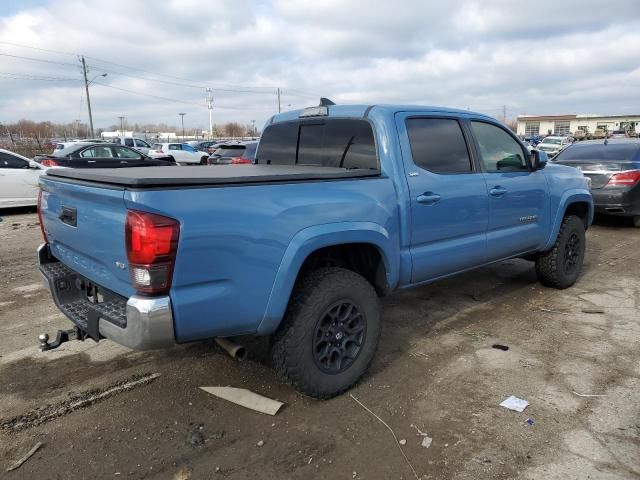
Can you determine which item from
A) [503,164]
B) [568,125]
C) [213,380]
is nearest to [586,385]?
[503,164]

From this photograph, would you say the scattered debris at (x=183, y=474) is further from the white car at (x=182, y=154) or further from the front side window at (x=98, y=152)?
the white car at (x=182, y=154)

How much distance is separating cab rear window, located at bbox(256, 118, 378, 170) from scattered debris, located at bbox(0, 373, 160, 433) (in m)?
2.11

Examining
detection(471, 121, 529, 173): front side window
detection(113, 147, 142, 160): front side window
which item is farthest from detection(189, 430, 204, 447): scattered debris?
detection(113, 147, 142, 160): front side window

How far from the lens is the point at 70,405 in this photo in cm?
318

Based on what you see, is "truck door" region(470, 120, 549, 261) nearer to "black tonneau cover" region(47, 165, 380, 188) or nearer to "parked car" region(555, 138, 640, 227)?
"black tonneau cover" region(47, 165, 380, 188)

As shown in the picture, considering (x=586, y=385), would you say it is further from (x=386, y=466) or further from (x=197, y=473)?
(x=197, y=473)

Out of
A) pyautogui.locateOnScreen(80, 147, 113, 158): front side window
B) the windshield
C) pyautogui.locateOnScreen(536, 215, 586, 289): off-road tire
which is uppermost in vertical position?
pyautogui.locateOnScreen(80, 147, 113, 158): front side window

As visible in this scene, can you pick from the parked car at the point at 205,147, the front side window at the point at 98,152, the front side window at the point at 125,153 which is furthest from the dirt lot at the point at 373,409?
the parked car at the point at 205,147

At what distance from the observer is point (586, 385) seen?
345 cm

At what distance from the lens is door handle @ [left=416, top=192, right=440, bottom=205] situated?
3627 mm

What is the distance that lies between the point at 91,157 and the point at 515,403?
15.1 metres

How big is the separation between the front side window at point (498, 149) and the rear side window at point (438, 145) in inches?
10.5

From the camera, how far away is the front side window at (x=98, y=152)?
16041 millimetres

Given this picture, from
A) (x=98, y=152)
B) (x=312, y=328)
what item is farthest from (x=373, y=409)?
(x=98, y=152)
